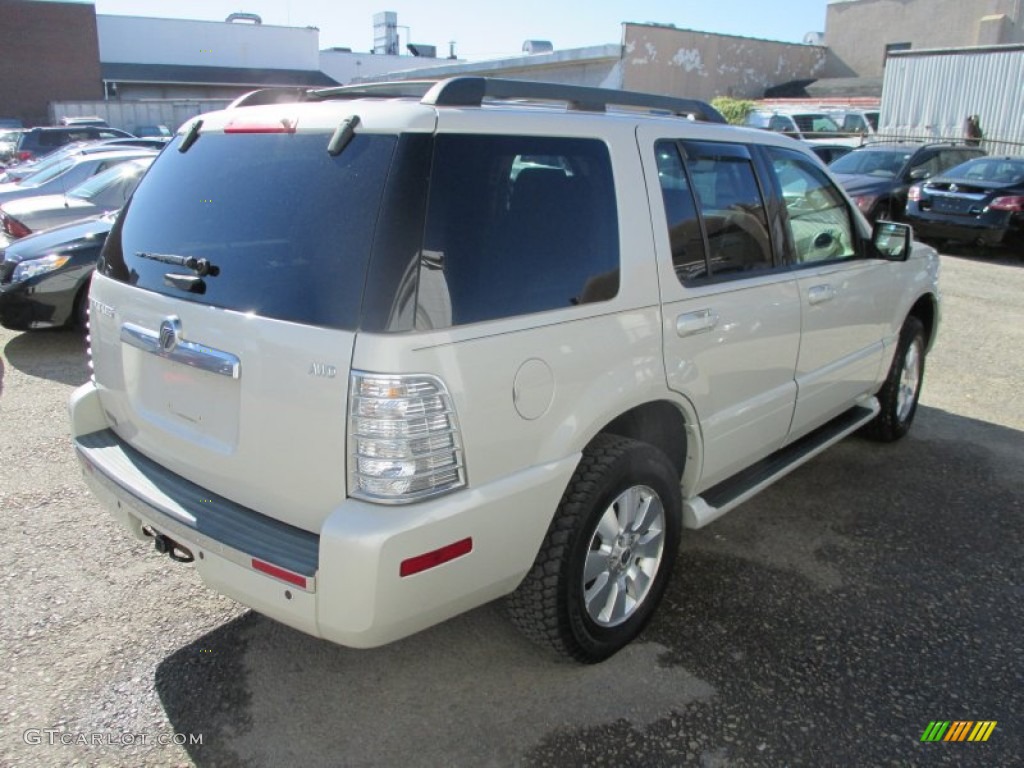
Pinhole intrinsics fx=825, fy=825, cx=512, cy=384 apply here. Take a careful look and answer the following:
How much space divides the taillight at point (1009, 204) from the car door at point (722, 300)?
10802 millimetres

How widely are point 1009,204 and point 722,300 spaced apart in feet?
37.9

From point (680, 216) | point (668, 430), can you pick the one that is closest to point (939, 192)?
point (680, 216)

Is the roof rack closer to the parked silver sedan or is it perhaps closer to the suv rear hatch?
the suv rear hatch

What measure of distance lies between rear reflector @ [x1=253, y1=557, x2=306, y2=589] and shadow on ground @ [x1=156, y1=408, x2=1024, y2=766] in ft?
2.15

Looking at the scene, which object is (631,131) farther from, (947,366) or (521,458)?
(947,366)

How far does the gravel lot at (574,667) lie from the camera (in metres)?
2.66

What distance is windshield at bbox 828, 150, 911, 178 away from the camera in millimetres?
14711

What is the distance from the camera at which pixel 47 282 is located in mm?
6949

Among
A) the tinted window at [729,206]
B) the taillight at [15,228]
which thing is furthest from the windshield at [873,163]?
the taillight at [15,228]

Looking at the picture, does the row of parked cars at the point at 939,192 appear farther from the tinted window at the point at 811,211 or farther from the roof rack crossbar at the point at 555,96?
the roof rack crossbar at the point at 555,96

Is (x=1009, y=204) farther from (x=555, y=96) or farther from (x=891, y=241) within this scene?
(x=555, y=96)

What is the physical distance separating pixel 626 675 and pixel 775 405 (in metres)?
1.48

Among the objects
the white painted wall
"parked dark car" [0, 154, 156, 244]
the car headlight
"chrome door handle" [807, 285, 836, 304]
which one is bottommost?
the car headlight
